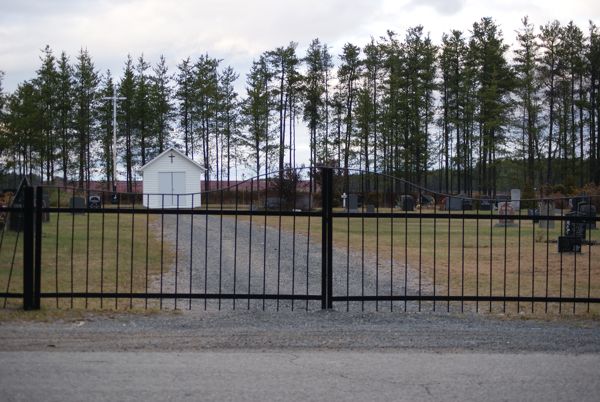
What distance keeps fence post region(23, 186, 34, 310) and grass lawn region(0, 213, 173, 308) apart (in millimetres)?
240

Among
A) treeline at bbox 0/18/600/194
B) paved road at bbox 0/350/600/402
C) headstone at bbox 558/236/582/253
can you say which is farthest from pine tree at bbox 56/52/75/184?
paved road at bbox 0/350/600/402

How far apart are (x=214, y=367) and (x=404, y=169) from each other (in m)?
57.1

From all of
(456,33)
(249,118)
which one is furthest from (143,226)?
(456,33)

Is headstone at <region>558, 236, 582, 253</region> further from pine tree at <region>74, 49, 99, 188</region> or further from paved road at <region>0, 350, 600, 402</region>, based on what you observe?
pine tree at <region>74, 49, 99, 188</region>

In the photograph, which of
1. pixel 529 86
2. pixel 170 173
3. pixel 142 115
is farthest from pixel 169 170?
pixel 529 86

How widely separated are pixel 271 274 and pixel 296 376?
25.4ft

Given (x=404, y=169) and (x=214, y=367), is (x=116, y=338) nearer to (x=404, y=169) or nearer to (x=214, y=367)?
(x=214, y=367)

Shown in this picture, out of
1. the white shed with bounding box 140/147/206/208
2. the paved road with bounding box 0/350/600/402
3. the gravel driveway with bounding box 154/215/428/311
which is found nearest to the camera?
the paved road with bounding box 0/350/600/402

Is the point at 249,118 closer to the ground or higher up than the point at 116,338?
higher up

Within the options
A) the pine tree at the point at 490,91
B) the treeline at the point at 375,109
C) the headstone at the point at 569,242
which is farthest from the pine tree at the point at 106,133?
the headstone at the point at 569,242

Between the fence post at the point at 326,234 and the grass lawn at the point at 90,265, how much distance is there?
2.34 m

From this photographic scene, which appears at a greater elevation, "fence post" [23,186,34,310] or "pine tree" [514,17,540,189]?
"pine tree" [514,17,540,189]

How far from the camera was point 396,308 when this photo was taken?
32.8 feet

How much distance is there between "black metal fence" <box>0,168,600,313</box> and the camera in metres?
8.84
